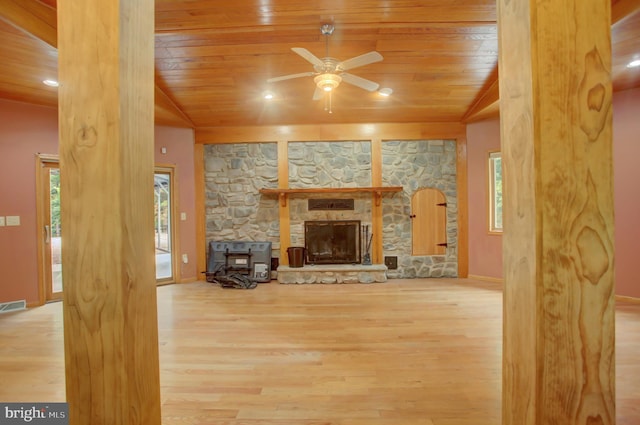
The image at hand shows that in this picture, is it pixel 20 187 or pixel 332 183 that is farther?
pixel 332 183

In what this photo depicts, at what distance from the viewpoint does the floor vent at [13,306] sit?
139 inches

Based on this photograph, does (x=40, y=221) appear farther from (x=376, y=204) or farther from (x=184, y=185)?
(x=376, y=204)

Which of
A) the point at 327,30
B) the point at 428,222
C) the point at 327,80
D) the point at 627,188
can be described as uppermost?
the point at 327,30

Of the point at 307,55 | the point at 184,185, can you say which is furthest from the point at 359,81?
the point at 184,185

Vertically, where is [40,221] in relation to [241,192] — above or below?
below

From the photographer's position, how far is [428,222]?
5.04m

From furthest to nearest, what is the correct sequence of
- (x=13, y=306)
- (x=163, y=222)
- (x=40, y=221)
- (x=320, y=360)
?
(x=163, y=222)
(x=40, y=221)
(x=13, y=306)
(x=320, y=360)

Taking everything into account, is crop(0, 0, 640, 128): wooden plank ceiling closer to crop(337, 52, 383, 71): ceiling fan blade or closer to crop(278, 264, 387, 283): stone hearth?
crop(337, 52, 383, 71): ceiling fan blade

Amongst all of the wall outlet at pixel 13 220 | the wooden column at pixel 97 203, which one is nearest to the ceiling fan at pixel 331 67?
the wooden column at pixel 97 203

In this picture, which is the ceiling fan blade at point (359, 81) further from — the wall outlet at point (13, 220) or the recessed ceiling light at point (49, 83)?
the wall outlet at point (13, 220)

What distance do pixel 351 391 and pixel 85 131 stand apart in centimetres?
202

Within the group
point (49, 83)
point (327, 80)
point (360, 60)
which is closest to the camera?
point (360, 60)

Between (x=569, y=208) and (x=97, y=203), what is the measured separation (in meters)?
1.40

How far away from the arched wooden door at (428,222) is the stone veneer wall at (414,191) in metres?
0.07
